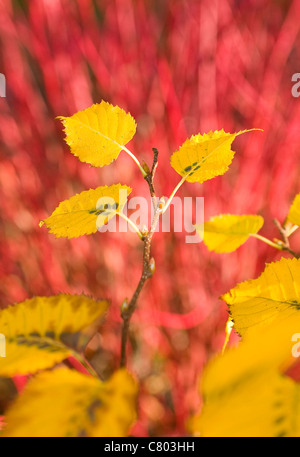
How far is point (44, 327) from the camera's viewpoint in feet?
0.64

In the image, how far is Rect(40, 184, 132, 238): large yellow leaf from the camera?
0.18m

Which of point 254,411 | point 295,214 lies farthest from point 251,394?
point 295,214

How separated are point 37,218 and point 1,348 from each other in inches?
24.3

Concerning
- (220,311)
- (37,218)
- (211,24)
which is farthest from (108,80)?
(220,311)

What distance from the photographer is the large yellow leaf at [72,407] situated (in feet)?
0.50

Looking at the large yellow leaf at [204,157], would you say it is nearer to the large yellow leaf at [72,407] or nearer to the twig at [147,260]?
the twig at [147,260]

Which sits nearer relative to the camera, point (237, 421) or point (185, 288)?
point (237, 421)

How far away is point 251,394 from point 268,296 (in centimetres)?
7

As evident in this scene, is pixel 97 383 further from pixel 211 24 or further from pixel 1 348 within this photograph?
pixel 211 24

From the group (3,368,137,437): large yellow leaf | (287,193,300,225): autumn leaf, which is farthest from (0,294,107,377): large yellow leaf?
(287,193,300,225): autumn leaf

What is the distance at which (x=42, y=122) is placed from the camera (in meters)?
0.79

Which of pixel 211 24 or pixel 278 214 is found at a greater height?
pixel 211 24

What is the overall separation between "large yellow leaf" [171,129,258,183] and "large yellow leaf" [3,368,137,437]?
12cm

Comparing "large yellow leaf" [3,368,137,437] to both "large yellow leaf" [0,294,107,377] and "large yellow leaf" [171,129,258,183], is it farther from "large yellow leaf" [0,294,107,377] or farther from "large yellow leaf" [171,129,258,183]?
"large yellow leaf" [171,129,258,183]
